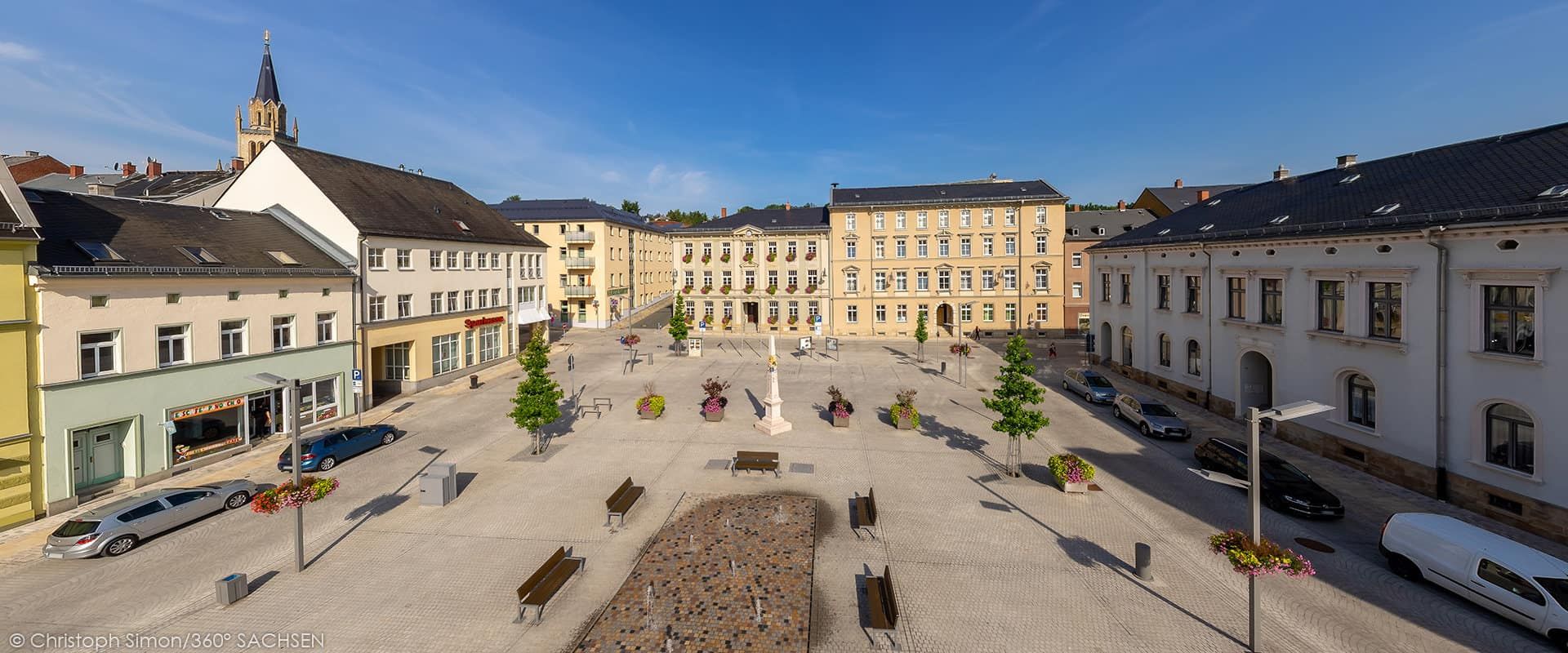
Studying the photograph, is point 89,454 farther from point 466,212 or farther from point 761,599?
point 466,212

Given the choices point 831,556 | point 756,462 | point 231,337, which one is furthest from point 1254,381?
point 231,337

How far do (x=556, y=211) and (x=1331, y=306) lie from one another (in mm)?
62137

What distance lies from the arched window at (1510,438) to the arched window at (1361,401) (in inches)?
126

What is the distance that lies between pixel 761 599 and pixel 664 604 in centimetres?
191

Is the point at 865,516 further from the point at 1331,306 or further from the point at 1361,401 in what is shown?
the point at 1331,306

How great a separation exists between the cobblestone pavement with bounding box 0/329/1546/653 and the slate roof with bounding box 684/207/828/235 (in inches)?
1516

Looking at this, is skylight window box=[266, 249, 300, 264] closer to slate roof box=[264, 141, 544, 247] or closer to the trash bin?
slate roof box=[264, 141, 544, 247]

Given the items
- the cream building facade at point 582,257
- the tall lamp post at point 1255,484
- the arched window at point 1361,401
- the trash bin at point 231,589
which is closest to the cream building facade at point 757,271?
the cream building facade at point 582,257

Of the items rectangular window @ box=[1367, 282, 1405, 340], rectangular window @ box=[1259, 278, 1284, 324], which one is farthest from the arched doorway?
rectangular window @ box=[1367, 282, 1405, 340]

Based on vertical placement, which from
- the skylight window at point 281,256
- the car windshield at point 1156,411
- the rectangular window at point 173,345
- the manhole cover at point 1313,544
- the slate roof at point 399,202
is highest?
the slate roof at point 399,202

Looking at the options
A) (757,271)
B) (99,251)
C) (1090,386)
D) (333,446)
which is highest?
→ (757,271)

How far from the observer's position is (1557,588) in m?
10.5

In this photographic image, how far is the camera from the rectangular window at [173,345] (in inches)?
808

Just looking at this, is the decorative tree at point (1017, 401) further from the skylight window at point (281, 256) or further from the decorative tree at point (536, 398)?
the skylight window at point (281, 256)
